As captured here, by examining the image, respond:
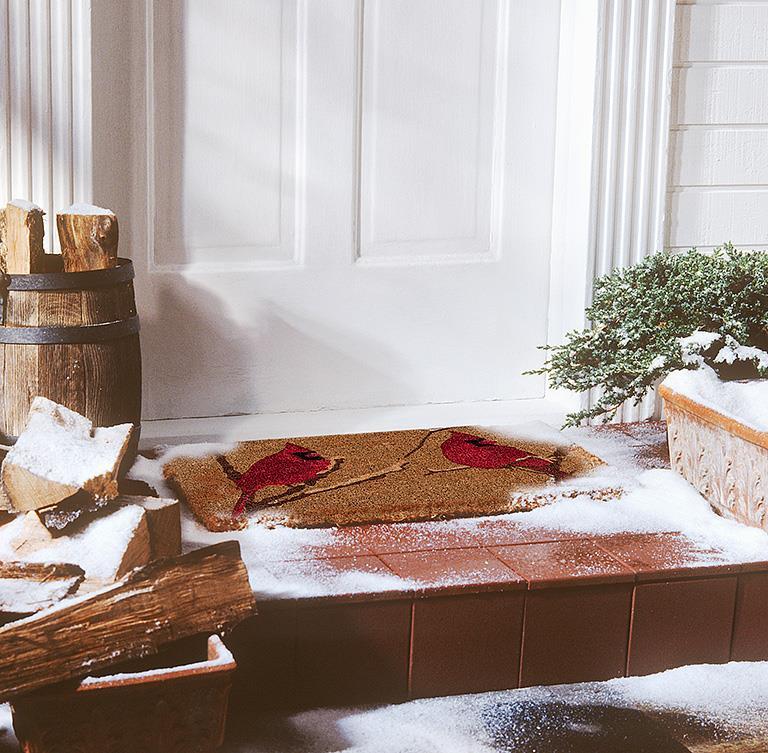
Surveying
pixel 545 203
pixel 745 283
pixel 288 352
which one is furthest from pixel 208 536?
pixel 545 203

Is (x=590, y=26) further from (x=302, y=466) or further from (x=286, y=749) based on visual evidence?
(x=286, y=749)

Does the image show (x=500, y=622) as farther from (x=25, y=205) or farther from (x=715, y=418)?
(x=25, y=205)

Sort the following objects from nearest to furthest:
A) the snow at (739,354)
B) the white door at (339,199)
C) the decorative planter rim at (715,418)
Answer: the decorative planter rim at (715,418) < the snow at (739,354) < the white door at (339,199)

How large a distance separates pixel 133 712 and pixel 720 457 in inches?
45.3

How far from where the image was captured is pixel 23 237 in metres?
2.32

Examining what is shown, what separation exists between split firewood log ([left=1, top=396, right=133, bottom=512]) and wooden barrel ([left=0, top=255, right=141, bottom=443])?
327 millimetres

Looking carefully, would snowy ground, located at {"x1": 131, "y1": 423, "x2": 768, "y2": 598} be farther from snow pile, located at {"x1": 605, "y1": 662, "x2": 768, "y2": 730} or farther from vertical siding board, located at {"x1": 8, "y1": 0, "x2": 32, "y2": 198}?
vertical siding board, located at {"x1": 8, "y1": 0, "x2": 32, "y2": 198}

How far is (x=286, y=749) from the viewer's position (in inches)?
68.8

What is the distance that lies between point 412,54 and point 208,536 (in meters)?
1.31

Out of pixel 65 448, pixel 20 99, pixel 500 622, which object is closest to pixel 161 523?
pixel 65 448

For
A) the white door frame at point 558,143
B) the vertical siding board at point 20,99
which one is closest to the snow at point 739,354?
the white door frame at point 558,143

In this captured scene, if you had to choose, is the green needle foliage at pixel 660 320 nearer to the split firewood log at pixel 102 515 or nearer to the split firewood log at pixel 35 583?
the split firewood log at pixel 102 515

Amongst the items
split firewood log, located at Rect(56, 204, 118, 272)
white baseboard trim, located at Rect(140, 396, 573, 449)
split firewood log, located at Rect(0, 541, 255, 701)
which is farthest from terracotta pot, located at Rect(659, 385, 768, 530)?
split firewood log, located at Rect(56, 204, 118, 272)

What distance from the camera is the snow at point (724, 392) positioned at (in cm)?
221
